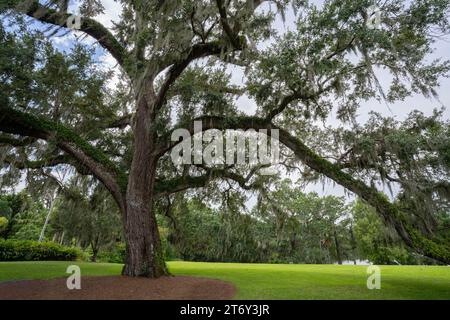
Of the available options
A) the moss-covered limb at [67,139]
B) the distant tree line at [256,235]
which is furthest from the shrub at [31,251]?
the moss-covered limb at [67,139]

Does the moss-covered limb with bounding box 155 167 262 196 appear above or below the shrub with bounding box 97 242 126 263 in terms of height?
above

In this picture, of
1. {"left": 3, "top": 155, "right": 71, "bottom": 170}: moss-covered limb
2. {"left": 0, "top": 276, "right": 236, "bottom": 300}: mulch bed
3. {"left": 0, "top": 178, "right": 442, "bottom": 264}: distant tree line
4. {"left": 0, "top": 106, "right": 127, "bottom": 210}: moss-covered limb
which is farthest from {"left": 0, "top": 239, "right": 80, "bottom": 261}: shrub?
{"left": 0, "top": 106, "right": 127, "bottom": 210}: moss-covered limb

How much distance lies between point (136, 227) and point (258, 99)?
16.4 ft

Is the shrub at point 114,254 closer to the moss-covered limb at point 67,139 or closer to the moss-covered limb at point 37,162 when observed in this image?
the moss-covered limb at point 37,162

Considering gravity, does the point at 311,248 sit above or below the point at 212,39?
below

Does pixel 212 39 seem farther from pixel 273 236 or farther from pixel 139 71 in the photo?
pixel 273 236

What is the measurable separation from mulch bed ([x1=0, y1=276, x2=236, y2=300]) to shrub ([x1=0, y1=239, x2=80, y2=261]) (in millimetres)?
11738

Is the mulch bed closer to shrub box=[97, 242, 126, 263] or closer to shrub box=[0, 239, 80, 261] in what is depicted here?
shrub box=[0, 239, 80, 261]

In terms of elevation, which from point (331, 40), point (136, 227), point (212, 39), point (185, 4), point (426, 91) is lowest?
point (136, 227)

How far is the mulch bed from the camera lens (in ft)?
20.7
